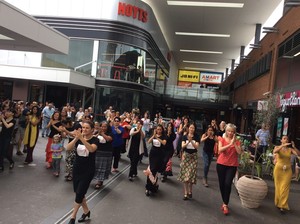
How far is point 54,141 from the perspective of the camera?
834 centimetres

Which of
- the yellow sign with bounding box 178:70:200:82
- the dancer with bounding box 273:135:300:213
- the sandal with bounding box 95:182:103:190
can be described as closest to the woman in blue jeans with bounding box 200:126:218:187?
the dancer with bounding box 273:135:300:213

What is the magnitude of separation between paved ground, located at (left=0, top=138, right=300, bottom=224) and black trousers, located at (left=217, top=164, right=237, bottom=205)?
1.25ft

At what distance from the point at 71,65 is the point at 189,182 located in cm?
1738

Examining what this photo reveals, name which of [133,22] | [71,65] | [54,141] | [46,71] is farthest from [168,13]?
[54,141]

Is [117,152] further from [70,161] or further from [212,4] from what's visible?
[212,4]

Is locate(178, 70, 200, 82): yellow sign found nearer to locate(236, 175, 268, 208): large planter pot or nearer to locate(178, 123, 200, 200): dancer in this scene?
locate(178, 123, 200, 200): dancer

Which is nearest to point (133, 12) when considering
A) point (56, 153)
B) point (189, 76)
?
point (56, 153)

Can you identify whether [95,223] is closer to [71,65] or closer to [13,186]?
[13,186]

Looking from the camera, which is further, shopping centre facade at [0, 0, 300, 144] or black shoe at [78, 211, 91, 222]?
shopping centre facade at [0, 0, 300, 144]

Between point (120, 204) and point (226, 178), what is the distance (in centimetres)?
213

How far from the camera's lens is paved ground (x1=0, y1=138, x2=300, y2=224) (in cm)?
544

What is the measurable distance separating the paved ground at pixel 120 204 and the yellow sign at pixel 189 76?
3925cm

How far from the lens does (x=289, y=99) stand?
13672 millimetres

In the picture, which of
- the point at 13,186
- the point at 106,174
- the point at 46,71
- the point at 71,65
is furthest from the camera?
the point at 71,65
